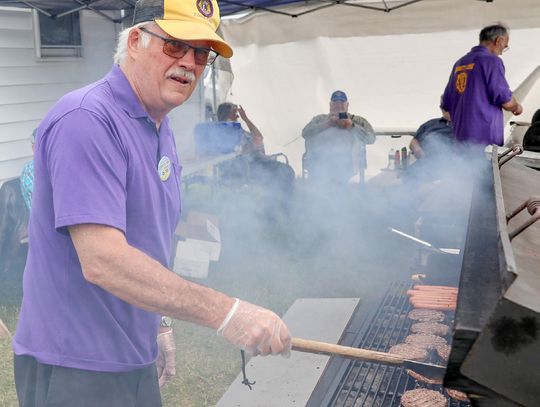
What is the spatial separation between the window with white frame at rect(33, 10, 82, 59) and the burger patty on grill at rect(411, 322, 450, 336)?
6.10m

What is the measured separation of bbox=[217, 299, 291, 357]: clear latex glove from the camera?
5.81 ft

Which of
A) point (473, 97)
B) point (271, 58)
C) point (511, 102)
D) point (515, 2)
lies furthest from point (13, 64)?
point (515, 2)

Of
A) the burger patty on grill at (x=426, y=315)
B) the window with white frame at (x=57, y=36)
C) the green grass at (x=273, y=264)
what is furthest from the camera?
the window with white frame at (x=57, y=36)

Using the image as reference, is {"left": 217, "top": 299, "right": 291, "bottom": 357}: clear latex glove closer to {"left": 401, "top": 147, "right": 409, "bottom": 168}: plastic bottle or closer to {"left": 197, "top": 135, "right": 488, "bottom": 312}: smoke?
{"left": 197, "top": 135, "right": 488, "bottom": 312}: smoke

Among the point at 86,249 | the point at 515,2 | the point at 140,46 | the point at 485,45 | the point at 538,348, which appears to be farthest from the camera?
the point at 515,2

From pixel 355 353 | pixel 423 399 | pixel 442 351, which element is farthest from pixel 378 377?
pixel 355 353

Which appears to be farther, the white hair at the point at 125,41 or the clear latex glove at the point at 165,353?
the clear latex glove at the point at 165,353

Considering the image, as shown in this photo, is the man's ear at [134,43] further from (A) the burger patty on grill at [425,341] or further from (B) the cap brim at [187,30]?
(A) the burger patty on grill at [425,341]

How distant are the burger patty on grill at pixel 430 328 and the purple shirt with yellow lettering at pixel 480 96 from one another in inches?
149

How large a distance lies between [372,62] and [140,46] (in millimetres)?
8443

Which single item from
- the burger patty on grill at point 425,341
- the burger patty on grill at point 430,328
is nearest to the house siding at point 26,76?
the burger patty on grill at point 430,328

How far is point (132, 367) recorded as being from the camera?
2062 mm

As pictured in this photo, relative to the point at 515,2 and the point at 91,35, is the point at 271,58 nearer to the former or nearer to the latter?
A: the point at 91,35

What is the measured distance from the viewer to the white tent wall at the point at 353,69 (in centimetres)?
895
